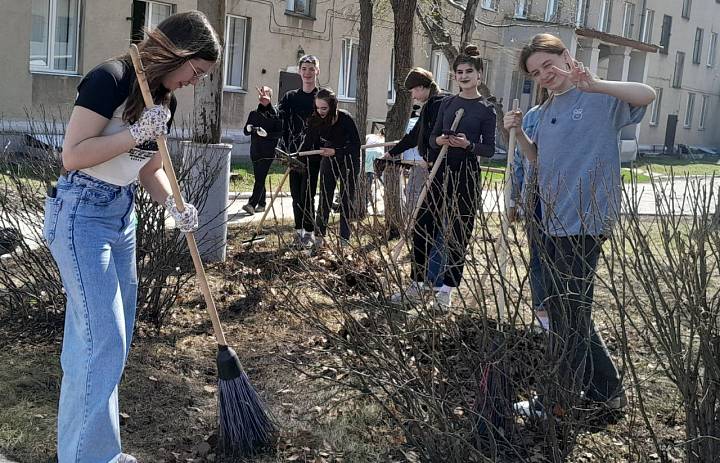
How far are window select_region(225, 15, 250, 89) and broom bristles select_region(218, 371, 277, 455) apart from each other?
50.4 feet

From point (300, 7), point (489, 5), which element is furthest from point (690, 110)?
point (300, 7)

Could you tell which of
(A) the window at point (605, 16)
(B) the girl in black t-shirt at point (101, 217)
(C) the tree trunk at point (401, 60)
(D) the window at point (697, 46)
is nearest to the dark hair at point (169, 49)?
(B) the girl in black t-shirt at point (101, 217)

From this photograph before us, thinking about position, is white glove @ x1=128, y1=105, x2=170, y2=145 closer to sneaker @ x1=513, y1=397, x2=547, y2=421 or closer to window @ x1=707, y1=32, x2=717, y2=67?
sneaker @ x1=513, y1=397, x2=547, y2=421

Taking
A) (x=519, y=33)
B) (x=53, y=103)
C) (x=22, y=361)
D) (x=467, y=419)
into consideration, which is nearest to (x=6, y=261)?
(x=22, y=361)

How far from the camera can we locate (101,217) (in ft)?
9.54

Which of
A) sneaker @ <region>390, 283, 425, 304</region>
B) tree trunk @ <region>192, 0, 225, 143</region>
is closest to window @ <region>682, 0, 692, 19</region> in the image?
tree trunk @ <region>192, 0, 225, 143</region>

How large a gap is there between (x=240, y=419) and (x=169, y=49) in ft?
4.90

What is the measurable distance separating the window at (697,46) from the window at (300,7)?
80.9ft

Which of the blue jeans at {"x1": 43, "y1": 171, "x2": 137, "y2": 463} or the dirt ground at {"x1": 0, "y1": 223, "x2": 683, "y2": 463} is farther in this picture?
the dirt ground at {"x1": 0, "y1": 223, "x2": 683, "y2": 463}

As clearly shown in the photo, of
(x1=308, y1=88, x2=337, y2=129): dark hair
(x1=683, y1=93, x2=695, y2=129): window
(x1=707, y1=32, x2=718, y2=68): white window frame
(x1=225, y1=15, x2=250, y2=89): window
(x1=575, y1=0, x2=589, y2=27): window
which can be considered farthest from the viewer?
(x1=707, y1=32, x2=718, y2=68): white window frame

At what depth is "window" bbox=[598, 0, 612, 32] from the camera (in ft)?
103

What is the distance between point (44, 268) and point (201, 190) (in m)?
1.07

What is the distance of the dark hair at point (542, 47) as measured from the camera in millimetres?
3764

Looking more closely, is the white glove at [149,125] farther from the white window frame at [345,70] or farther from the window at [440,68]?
the window at [440,68]
